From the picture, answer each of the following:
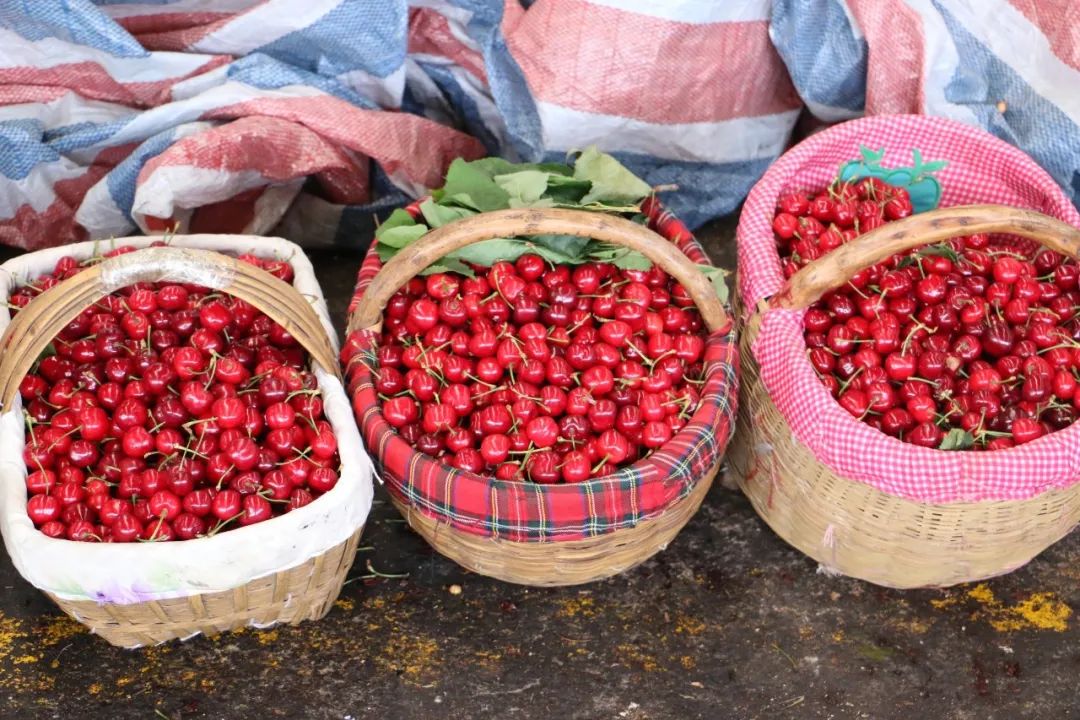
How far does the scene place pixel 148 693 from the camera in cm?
188

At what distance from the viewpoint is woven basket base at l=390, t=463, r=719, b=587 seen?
185 cm

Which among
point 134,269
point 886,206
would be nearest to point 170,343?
point 134,269

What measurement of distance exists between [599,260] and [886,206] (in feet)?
2.14

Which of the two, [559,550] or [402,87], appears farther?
[402,87]

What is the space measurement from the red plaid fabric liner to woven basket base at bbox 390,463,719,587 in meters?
0.03

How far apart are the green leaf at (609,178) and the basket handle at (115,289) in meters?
0.77

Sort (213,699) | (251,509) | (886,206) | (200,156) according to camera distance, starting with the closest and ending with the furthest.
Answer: (251,509) → (213,699) → (886,206) → (200,156)

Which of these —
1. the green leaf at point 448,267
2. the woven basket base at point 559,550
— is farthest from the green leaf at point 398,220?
the woven basket base at point 559,550

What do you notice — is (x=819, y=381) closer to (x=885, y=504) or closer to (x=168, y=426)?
(x=885, y=504)

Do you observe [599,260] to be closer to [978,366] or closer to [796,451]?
[796,451]

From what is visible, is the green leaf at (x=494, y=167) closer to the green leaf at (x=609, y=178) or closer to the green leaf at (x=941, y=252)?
the green leaf at (x=609, y=178)

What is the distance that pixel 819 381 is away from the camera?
6.21ft

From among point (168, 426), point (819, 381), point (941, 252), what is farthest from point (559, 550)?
point (941, 252)

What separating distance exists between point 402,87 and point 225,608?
4.90ft
